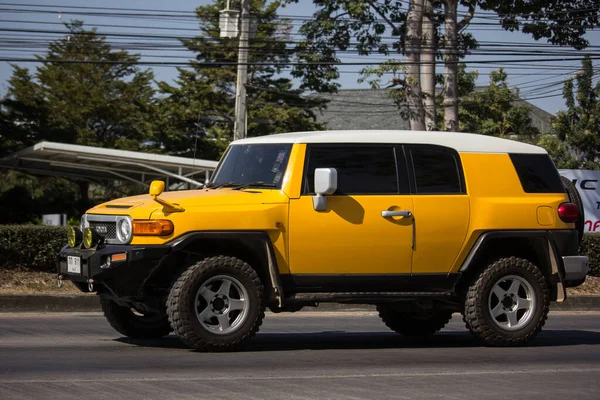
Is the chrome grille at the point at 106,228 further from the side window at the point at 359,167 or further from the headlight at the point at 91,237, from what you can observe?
the side window at the point at 359,167

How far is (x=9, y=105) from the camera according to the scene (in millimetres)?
41188

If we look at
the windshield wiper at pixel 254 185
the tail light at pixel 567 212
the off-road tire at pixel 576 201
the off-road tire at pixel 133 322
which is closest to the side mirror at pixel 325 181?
the windshield wiper at pixel 254 185

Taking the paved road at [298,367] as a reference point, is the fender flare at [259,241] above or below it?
above

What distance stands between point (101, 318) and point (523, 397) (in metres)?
7.40

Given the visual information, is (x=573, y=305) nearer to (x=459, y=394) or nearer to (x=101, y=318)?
(x=101, y=318)

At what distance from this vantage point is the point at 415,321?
11.2 m

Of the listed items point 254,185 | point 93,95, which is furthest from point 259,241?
point 93,95

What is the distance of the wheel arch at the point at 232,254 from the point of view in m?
9.09

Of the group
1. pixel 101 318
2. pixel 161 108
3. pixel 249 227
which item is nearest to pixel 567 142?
pixel 161 108

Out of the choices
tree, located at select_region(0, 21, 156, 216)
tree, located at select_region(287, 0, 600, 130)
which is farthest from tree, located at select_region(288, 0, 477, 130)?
tree, located at select_region(0, 21, 156, 216)

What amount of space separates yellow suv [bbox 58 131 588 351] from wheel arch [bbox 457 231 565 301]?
0.05 ft

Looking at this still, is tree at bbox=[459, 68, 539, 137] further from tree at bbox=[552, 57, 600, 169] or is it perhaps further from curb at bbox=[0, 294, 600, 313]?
curb at bbox=[0, 294, 600, 313]

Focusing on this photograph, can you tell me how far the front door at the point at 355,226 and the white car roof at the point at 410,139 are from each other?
0.08 m

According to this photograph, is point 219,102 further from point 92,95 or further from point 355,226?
point 355,226
